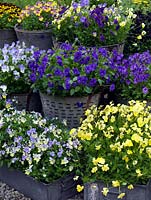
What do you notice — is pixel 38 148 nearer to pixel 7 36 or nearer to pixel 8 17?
pixel 7 36

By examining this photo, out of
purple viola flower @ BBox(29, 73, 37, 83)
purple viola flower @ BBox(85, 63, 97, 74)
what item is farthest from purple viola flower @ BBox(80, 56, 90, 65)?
purple viola flower @ BBox(29, 73, 37, 83)

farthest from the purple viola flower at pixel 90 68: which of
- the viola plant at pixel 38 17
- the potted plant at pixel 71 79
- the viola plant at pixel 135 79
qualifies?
the viola plant at pixel 38 17

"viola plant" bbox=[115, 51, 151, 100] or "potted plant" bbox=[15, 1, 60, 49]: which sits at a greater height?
"potted plant" bbox=[15, 1, 60, 49]

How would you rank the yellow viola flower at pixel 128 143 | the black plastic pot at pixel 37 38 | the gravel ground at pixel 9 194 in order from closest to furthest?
the yellow viola flower at pixel 128 143, the gravel ground at pixel 9 194, the black plastic pot at pixel 37 38

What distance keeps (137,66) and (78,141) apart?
89cm

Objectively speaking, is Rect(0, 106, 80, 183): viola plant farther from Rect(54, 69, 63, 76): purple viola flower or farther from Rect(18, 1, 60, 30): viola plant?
Rect(18, 1, 60, 30): viola plant

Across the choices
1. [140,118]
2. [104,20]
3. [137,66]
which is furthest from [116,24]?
[140,118]

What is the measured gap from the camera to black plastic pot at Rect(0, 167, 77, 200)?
130 inches

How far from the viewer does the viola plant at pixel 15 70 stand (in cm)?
404

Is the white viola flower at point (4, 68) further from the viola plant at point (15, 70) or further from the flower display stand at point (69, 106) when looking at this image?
the flower display stand at point (69, 106)

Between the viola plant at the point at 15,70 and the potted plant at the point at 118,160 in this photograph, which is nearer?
the potted plant at the point at 118,160

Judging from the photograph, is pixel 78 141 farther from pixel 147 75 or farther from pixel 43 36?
pixel 43 36

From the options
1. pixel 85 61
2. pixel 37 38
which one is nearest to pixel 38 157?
pixel 85 61

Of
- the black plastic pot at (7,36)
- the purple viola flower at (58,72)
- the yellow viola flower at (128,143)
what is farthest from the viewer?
the black plastic pot at (7,36)
